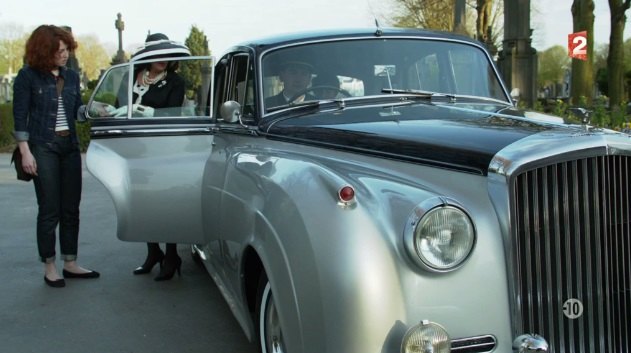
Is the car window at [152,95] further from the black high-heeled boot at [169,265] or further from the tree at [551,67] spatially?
the tree at [551,67]

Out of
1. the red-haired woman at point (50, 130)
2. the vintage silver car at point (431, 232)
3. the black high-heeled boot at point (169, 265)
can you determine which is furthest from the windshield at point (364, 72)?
the black high-heeled boot at point (169, 265)

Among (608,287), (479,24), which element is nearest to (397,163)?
(608,287)

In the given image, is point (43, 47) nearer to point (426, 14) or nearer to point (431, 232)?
point (431, 232)

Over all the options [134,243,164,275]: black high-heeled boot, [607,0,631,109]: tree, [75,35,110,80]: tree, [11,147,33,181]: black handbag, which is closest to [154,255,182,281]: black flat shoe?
[134,243,164,275]: black high-heeled boot

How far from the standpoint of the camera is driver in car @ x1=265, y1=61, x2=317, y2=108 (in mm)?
4191

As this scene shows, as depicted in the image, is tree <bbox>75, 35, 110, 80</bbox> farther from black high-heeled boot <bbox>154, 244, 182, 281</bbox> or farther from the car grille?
→ the car grille

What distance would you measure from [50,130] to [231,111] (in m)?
1.91

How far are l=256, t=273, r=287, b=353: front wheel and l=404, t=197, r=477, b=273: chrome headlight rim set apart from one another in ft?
3.02

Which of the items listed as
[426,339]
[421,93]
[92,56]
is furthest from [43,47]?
[92,56]

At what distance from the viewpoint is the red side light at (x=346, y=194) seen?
266cm

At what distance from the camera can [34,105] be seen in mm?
5402

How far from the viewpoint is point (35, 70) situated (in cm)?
542

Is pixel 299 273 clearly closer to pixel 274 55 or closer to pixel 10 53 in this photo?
pixel 274 55

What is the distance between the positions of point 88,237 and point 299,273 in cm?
567
